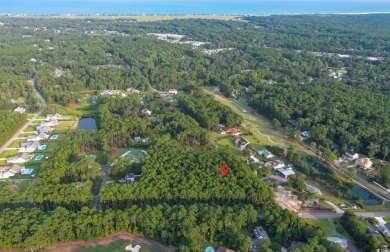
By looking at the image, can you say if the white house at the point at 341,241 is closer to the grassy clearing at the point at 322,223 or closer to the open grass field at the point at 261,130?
the grassy clearing at the point at 322,223

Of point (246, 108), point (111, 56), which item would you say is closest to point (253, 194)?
point (246, 108)

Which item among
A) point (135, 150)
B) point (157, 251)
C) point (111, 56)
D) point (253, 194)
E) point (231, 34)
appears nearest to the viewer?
point (157, 251)

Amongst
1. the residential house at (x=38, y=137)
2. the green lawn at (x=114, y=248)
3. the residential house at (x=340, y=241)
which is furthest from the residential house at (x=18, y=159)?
the residential house at (x=340, y=241)

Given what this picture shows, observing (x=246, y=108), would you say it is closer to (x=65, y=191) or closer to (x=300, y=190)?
(x=300, y=190)

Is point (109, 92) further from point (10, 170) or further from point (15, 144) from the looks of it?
point (10, 170)

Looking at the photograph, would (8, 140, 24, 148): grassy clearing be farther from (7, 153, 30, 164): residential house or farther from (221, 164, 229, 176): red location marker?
(221, 164, 229, 176): red location marker

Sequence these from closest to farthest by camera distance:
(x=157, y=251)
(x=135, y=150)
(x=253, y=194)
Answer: (x=157, y=251)
(x=253, y=194)
(x=135, y=150)

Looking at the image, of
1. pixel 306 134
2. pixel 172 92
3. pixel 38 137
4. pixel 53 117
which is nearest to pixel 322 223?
pixel 306 134
